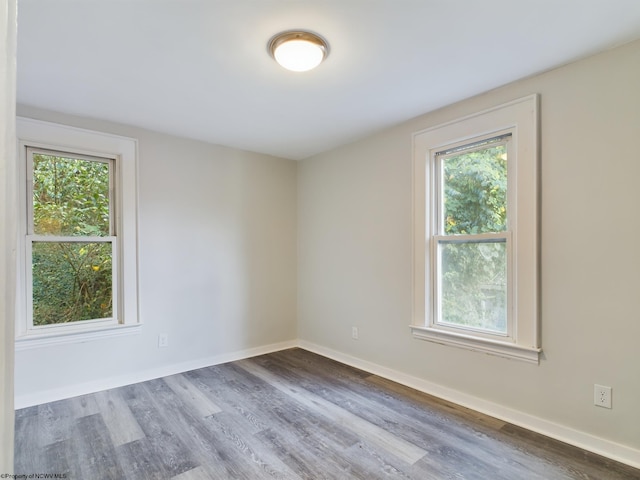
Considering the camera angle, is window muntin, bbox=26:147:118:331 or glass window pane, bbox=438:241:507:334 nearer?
glass window pane, bbox=438:241:507:334

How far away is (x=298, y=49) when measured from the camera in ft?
6.17

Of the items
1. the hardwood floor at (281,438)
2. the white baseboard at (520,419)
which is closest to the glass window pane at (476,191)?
the white baseboard at (520,419)

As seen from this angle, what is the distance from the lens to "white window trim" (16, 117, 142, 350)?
265 centimetres

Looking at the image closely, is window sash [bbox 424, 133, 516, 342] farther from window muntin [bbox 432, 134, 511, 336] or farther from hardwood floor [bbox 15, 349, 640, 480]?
hardwood floor [bbox 15, 349, 640, 480]

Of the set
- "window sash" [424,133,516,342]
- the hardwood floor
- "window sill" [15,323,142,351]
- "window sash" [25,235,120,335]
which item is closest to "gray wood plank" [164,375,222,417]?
the hardwood floor

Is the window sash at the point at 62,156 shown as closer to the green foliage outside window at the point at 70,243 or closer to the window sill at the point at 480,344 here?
the green foliage outside window at the point at 70,243

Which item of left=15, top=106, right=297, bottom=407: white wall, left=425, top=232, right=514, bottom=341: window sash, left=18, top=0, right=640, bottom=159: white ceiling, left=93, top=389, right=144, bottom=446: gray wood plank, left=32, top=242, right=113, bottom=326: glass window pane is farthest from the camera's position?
left=15, top=106, right=297, bottom=407: white wall

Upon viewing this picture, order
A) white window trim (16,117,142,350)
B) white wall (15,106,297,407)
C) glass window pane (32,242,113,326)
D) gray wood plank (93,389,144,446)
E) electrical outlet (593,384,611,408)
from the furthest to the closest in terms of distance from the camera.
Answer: white wall (15,106,297,407) < glass window pane (32,242,113,326) < white window trim (16,117,142,350) < gray wood plank (93,389,144,446) < electrical outlet (593,384,611,408)

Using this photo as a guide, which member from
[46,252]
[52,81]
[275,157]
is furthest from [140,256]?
[275,157]

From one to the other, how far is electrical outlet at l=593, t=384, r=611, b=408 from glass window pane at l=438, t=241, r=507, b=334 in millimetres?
570

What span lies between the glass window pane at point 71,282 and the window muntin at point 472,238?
2852 mm

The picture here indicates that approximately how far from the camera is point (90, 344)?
2916mm

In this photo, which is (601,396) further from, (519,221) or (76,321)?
(76,321)

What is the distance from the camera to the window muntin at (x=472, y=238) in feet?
8.13
